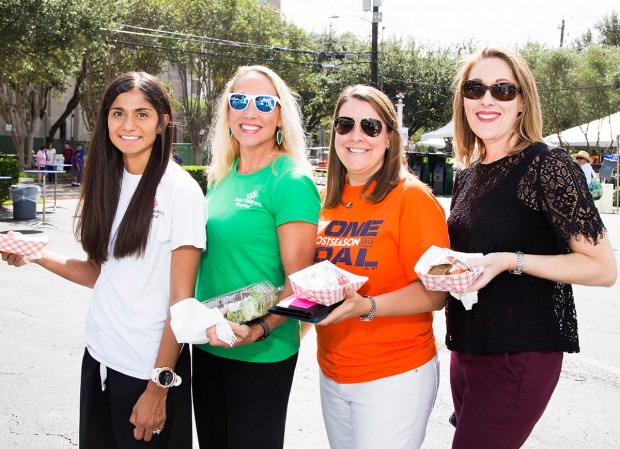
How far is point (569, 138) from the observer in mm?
30953

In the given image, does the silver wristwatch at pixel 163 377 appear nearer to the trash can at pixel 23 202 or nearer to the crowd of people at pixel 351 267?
the crowd of people at pixel 351 267

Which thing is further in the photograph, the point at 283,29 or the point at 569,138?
the point at 283,29

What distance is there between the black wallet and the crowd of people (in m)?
0.06

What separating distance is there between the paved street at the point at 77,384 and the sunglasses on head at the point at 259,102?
94.1 inches

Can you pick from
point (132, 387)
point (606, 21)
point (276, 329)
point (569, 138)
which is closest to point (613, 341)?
point (276, 329)

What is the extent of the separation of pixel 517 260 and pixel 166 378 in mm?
1373

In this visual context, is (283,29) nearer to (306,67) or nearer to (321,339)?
(306,67)

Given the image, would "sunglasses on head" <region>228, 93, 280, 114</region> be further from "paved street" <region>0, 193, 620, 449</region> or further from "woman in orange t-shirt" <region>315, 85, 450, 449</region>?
"paved street" <region>0, 193, 620, 449</region>

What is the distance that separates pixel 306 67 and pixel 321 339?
34630mm

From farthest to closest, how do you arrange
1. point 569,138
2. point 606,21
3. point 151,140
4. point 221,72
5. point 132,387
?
point 606,21
point 221,72
point 569,138
point 151,140
point 132,387

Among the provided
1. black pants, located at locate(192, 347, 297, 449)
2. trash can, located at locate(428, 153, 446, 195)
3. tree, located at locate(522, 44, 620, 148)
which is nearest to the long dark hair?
black pants, located at locate(192, 347, 297, 449)

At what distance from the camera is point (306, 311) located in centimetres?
201

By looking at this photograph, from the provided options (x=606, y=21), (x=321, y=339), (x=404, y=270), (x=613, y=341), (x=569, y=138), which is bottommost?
(x=613, y=341)

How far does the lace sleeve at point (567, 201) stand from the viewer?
2111 mm
